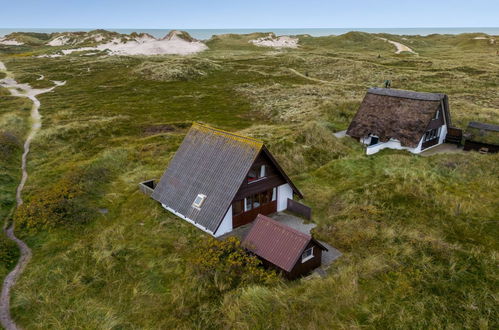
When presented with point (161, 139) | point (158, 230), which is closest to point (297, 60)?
point (161, 139)

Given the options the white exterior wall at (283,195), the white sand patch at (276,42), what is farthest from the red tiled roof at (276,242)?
the white sand patch at (276,42)

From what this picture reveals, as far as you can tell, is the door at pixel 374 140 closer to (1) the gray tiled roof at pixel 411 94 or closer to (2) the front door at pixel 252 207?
(1) the gray tiled roof at pixel 411 94

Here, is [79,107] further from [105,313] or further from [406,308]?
[406,308]

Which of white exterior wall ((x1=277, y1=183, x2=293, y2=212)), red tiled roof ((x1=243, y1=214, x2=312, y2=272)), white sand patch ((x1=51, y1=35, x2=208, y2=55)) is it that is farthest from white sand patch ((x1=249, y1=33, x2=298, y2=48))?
red tiled roof ((x1=243, y1=214, x2=312, y2=272))

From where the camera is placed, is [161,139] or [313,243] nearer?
[313,243]

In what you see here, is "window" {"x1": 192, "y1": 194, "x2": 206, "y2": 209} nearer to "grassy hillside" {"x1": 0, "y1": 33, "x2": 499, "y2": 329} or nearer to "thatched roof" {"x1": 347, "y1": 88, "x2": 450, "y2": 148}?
"grassy hillside" {"x1": 0, "y1": 33, "x2": 499, "y2": 329}

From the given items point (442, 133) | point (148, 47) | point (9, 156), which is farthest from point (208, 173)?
point (148, 47)
